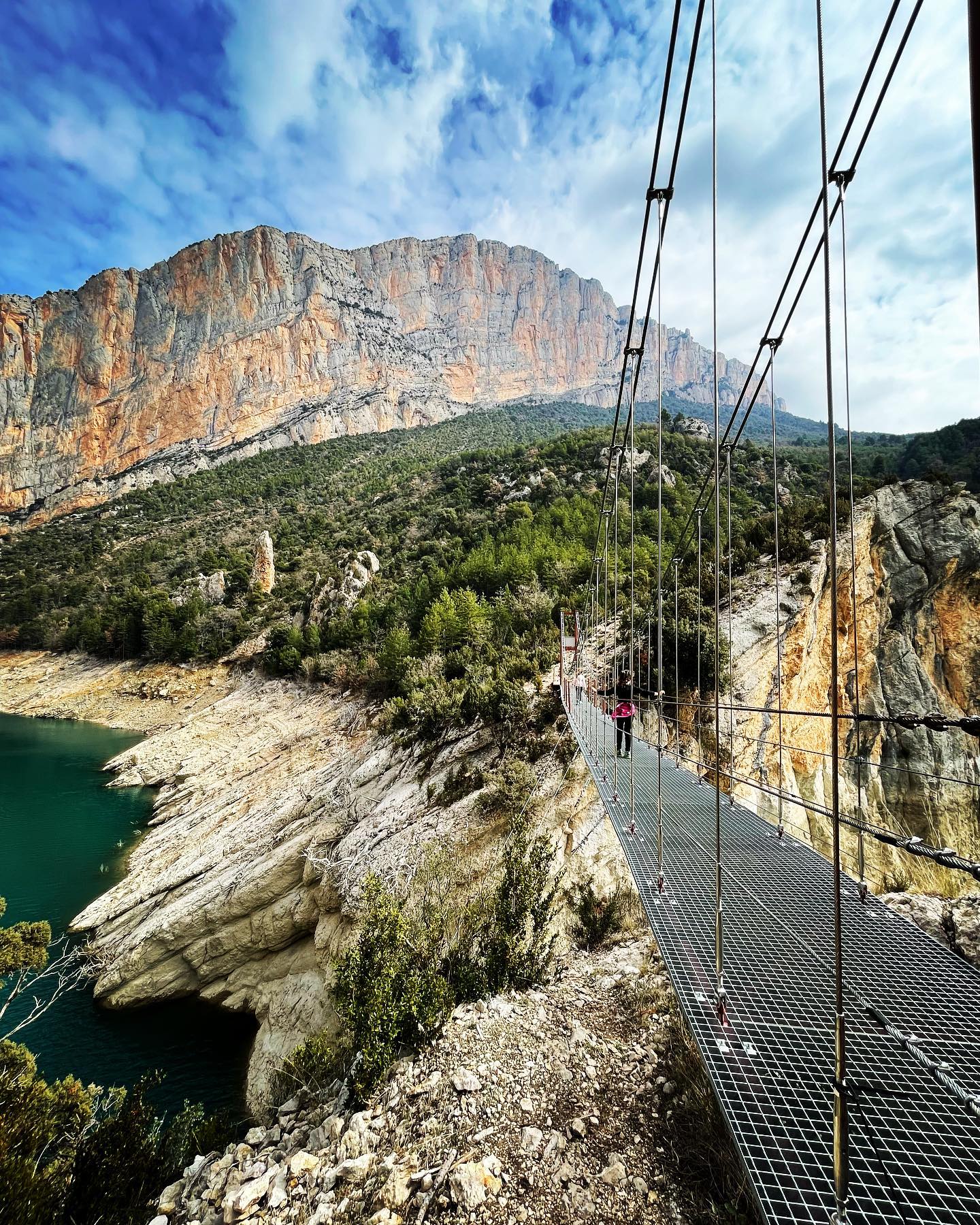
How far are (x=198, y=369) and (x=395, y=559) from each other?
6714 cm

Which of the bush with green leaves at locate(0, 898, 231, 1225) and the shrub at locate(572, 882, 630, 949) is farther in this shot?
the shrub at locate(572, 882, 630, 949)

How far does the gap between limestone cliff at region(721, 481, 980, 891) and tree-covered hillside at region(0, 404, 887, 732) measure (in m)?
1.23

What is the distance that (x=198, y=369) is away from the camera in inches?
2970

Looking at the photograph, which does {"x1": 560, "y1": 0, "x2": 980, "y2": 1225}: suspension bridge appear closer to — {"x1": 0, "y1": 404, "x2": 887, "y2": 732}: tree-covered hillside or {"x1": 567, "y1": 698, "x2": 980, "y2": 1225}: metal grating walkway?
{"x1": 567, "y1": 698, "x2": 980, "y2": 1225}: metal grating walkway

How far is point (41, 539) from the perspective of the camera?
5078 centimetres

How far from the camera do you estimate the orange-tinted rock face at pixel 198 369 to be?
71125 millimetres

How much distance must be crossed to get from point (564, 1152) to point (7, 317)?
110m

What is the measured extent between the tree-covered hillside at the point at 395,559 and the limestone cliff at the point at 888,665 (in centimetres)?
123

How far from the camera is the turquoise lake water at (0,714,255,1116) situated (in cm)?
874

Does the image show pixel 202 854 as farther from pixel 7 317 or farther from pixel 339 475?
pixel 7 317

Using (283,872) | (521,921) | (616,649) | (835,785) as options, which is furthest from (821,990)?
(283,872)

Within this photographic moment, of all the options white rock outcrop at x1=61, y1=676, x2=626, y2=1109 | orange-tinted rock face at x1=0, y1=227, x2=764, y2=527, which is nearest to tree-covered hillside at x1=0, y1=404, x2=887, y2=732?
white rock outcrop at x1=61, y1=676, x2=626, y2=1109

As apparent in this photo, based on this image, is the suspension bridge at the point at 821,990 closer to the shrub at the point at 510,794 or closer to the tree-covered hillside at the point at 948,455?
the shrub at the point at 510,794

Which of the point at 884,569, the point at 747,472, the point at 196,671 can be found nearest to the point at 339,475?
the point at 196,671
